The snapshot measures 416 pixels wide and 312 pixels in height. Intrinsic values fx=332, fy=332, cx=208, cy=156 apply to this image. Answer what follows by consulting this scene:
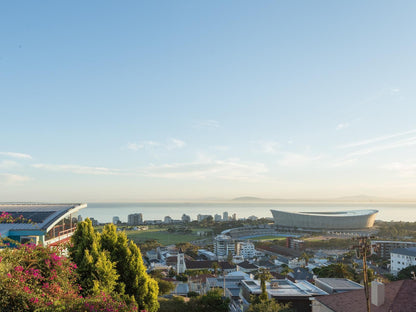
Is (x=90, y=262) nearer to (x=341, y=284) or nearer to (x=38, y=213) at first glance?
(x=38, y=213)

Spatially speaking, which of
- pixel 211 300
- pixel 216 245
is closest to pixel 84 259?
pixel 211 300

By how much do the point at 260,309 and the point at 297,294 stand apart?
200 inches

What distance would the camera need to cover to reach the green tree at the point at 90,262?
11.0 m

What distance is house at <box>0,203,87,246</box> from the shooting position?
18375 mm

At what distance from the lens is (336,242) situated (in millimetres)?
82688

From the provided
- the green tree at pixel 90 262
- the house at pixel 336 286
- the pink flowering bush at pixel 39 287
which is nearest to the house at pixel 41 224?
the green tree at pixel 90 262

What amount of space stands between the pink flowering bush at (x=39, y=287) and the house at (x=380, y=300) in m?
8.65

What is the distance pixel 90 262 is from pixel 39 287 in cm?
347

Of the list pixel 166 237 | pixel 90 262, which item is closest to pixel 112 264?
pixel 90 262

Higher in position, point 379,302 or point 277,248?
point 379,302

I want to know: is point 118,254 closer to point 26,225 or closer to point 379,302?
point 26,225

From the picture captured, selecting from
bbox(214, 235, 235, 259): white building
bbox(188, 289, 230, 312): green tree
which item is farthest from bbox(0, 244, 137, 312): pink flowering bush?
bbox(214, 235, 235, 259): white building

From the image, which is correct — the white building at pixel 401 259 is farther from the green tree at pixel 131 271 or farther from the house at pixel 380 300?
the green tree at pixel 131 271

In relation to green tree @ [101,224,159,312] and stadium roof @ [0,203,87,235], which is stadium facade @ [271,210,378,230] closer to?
stadium roof @ [0,203,87,235]
